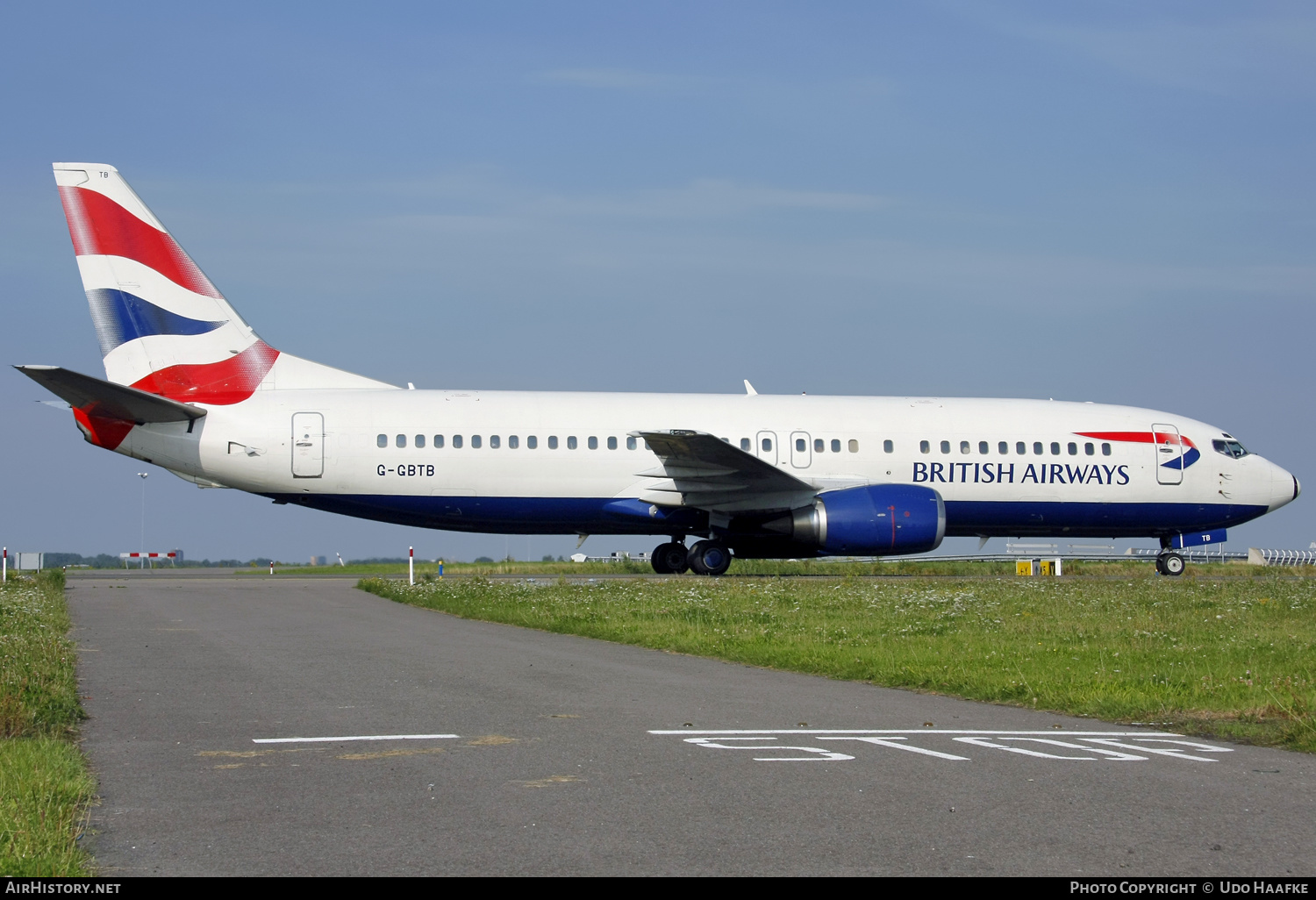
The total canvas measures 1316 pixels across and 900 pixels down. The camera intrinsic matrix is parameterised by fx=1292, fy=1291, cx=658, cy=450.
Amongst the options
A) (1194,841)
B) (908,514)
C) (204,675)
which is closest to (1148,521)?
(908,514)

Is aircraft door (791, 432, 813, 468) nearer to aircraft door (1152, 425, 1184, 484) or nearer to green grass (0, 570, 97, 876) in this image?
aircraft door (1152, 425, 1184, 484)

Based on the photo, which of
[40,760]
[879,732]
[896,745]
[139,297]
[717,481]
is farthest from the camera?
[717,481]

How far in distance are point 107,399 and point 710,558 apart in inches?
494

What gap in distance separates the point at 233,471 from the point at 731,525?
1036 centimetres

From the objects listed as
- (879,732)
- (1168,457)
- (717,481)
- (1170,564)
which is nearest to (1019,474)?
(1168,457)

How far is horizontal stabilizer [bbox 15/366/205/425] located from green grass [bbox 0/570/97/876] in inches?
378

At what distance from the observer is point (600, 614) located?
17438 millimetres

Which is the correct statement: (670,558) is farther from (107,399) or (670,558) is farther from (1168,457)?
(107,399)

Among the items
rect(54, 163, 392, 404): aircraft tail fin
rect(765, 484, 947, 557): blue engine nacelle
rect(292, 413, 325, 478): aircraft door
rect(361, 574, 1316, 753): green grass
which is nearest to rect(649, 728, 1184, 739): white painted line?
rect(361, 574, 1316, 753): green grass

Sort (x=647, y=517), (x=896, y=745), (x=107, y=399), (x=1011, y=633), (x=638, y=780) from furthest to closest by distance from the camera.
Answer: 1. (x=647, y=517)
2. (x=107, y=399)
3. (x=1011, y=633)
4. (x=896, y=745)
5. (x=638, y=780)

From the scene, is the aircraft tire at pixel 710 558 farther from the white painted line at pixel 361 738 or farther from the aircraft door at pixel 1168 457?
the white painted line at pixel 361 738

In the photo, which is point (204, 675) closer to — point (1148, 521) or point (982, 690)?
point (982, 690)

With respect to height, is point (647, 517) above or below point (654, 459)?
below

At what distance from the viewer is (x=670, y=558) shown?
30031mm
